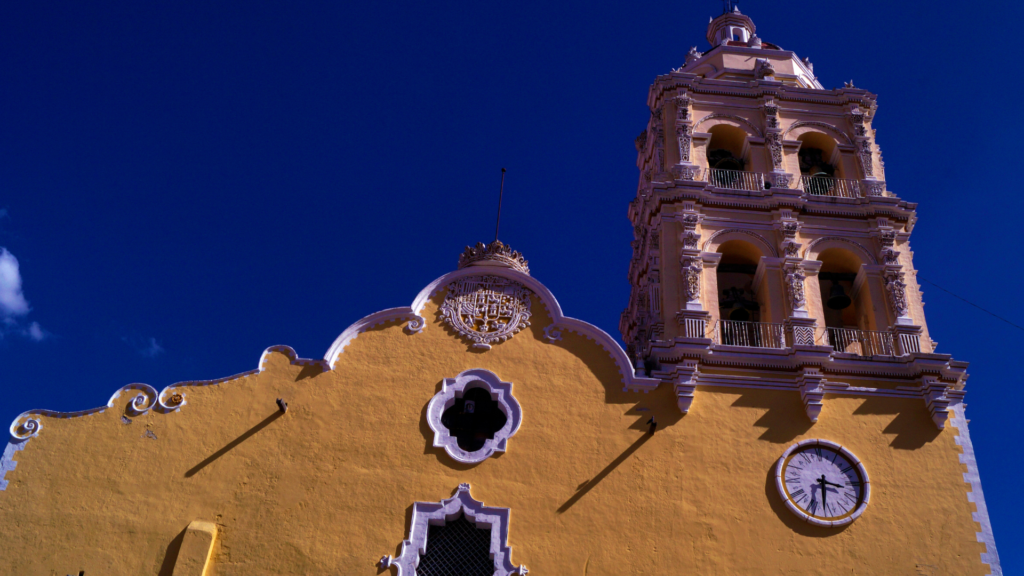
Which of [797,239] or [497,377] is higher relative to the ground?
[797,239]

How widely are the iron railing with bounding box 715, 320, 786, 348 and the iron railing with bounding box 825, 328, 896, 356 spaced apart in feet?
3.66

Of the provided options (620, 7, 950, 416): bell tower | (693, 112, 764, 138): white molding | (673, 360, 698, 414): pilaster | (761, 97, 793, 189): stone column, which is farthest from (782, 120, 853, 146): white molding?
(673, 360, 698, 414): pilaster

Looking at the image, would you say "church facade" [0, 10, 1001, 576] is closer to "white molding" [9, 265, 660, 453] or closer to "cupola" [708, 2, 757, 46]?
"white molding" [9, 265, 660, 453]

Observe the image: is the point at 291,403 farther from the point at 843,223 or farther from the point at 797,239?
the point at 843,223

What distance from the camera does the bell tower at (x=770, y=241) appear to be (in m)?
18.2

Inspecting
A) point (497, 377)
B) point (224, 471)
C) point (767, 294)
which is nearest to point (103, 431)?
point (224, 471)

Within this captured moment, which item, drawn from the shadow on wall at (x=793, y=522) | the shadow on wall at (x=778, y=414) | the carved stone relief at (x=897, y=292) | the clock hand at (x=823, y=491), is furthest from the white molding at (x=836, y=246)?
the shadow on wall at (x=793, y=522)

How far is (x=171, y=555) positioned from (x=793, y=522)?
10.3 m

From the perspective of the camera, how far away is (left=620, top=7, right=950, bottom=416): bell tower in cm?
1817

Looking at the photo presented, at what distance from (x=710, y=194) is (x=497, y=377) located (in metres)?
6.69

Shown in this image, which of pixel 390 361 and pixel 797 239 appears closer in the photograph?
pixel 390 361

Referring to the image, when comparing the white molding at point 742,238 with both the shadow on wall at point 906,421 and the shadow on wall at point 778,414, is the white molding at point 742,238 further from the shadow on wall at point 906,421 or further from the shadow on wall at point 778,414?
the shadow on wall at point 906,421

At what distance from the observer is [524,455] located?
16.7 m

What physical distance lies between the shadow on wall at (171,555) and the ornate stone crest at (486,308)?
6066 mm
